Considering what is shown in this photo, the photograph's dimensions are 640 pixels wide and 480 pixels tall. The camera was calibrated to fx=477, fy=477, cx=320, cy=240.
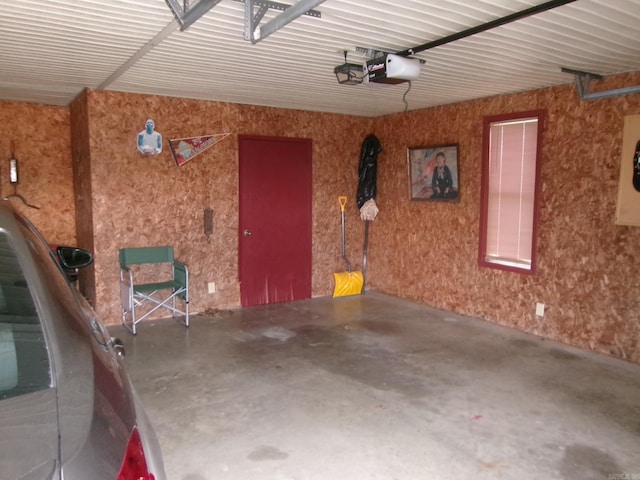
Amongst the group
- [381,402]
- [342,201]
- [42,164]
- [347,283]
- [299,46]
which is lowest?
[381,402]

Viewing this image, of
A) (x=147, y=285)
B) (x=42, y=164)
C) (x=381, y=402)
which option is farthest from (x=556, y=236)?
(x=42, y=164)

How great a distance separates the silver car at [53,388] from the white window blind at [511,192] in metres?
4.31

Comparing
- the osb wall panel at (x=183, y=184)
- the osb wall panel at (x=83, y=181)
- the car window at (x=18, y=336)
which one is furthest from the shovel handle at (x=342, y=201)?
the car window at (x=18, y=336)

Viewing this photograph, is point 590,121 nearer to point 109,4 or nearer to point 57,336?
point 109,4

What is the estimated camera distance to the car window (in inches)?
48.5

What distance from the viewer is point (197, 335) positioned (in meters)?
4.74

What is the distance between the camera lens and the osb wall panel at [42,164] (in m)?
5.58

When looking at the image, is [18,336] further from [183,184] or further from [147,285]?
[183,184]

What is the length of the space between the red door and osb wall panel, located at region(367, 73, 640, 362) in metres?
1.36

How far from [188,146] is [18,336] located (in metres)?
4.20

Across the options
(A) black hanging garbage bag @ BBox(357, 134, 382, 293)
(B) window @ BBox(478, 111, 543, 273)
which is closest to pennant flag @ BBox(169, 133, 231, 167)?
(A) black hanging garbage bag @ BBox(357, 134, 382, 293)

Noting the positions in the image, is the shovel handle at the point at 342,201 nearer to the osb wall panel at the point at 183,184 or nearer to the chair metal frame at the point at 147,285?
the osb wall panel at the point at 183,184

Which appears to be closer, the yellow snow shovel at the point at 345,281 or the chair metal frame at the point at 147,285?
the chair metal frame at the point at 147,285

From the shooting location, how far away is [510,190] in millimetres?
4984
